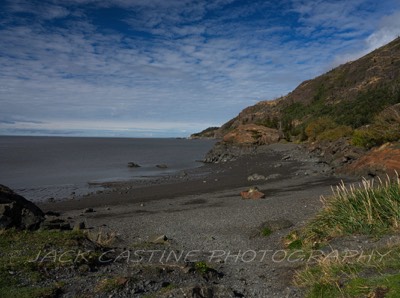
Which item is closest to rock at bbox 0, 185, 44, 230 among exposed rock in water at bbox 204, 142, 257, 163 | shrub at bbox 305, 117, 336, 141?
exposed rock in water at bbox 204, 142, 257, 163

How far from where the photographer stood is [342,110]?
8550 cm

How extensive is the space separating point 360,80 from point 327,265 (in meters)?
120

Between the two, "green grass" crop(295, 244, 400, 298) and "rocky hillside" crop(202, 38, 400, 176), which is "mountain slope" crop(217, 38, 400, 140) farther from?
"green grass" crop(295, 244, 400, 298)

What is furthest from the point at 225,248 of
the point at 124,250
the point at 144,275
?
the point at 144,275

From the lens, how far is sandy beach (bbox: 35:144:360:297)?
893cm

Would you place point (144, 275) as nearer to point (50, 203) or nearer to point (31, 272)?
point (31, 272)

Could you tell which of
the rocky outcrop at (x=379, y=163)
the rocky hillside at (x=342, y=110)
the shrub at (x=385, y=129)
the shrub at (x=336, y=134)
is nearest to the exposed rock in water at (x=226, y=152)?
the rocky hillside at (x=342, y=110)

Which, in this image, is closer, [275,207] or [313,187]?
[275,207]

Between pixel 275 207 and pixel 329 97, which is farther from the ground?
pixel 329 97

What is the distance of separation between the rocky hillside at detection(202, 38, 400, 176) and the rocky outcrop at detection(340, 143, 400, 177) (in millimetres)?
4567

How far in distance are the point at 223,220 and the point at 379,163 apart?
41.1ft

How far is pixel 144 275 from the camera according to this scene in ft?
27.0

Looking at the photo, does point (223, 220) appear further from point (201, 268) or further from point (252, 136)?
point (252, 136)

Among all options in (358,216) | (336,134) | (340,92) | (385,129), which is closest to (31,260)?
(358,216)
